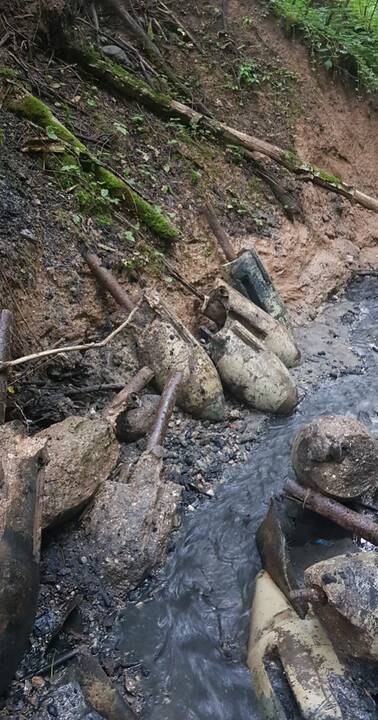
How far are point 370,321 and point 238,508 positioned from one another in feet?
12.4

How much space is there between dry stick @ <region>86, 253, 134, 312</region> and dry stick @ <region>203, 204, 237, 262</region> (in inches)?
69.7

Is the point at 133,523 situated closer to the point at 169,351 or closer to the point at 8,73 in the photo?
the point at 169,351

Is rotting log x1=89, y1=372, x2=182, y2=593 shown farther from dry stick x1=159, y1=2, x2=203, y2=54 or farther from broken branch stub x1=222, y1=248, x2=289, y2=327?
→ dry stick x1=159, y1=2, x2=203, y2=54

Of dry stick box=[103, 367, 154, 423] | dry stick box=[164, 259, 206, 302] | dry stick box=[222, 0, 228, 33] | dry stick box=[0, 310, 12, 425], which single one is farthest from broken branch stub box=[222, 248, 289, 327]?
dry stick box=[222, 0, 228, 33]

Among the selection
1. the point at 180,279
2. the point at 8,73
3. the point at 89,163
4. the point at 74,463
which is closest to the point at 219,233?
the point at 180,279

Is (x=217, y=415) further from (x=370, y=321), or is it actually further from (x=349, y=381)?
Result: (x=370, y=321)

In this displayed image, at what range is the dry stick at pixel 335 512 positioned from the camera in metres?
3.35

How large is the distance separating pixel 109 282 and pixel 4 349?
149 cm

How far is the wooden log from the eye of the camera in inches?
144

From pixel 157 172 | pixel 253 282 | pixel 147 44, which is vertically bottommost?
pixel 253 282

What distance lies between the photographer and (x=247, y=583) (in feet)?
11.6

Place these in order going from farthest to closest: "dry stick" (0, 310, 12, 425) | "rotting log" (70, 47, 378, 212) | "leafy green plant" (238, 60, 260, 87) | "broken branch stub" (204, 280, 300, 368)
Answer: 1. "leafy green plant" (238, 60, 260, 87)
2. "rotting log" (70, 47, 378, 212)
3. "broken branch stub" (204, 280, 300, 368)
4. "dry stick" (0, 310, 12, 425)

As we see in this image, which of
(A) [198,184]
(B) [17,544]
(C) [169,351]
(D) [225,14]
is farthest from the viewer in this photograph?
(D) [225,14]

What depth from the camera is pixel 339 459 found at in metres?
3.64
